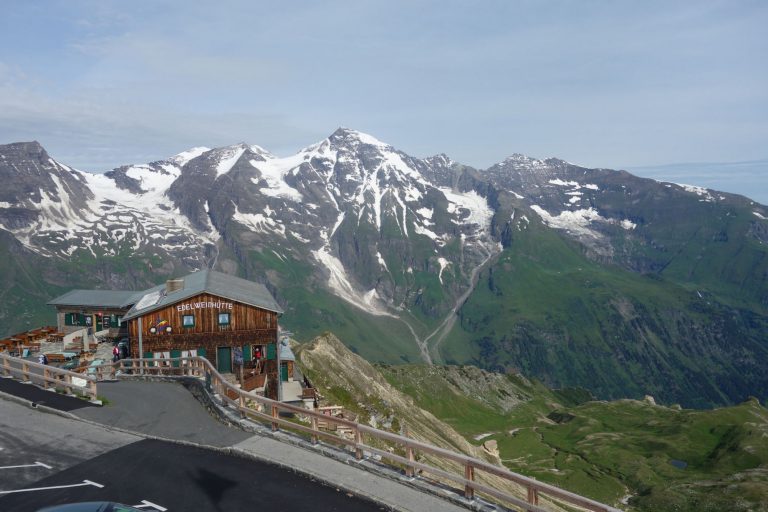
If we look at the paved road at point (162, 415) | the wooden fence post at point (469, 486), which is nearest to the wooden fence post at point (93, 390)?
the paved road at point (162, 415)

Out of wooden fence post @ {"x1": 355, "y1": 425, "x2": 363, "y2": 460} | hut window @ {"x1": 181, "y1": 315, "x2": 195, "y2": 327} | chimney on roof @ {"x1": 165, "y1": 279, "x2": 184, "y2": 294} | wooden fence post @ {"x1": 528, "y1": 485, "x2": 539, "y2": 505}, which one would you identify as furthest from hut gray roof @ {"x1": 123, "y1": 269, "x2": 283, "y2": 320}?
wooden fence post @ {"x1": 528, "y1": 485, "x2": 539, "y2": 505}

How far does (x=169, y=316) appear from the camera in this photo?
51312mm

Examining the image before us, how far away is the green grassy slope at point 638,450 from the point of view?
99.2 m

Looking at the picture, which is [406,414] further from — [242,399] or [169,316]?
[242,399]

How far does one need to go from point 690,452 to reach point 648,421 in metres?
44.8

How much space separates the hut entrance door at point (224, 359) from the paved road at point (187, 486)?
28152 millimetres

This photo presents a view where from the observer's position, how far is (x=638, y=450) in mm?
145625

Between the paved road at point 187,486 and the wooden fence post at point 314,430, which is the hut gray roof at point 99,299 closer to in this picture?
the paved road at point 187,486

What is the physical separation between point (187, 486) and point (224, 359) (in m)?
32.3

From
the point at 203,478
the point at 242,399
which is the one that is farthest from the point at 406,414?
the point at 203,478

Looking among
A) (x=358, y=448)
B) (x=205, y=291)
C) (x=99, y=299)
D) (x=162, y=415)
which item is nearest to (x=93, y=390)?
(x=162, y=415)

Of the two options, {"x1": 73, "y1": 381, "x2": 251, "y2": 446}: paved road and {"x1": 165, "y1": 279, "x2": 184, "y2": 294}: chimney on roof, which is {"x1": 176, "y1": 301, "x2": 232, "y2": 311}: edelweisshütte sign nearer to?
{"x1": 165, "y1": 279, "x2": 184, "y2": 294}: chimney on roof

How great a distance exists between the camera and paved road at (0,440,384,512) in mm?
19297

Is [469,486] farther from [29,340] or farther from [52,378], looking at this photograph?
[29,340]
